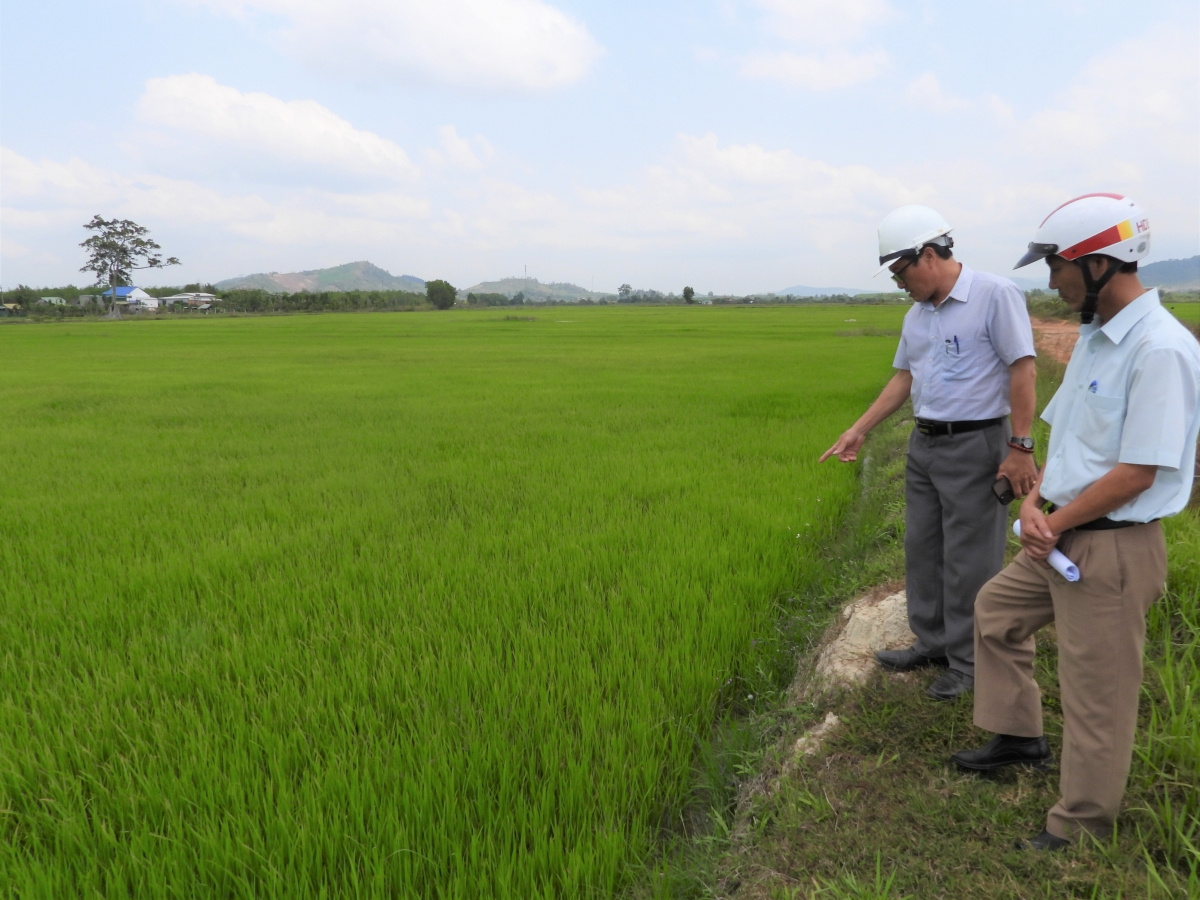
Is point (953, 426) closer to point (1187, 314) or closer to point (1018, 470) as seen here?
point (1018, 470)

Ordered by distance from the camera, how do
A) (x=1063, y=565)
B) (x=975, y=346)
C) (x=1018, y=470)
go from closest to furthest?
(x=1063, y=565) < (x=1018, y=470) < (x=975, y=346)

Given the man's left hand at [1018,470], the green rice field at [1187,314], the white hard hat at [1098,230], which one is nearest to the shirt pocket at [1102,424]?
the white hard hat at [1098,230]

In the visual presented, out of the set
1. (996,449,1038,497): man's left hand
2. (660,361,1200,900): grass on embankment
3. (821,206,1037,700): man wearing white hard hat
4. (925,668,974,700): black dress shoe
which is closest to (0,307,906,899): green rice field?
(660,361,1200,900): grass on embankment

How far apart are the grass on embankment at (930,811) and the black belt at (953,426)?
786mm

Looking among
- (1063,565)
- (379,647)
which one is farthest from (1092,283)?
(379,647)

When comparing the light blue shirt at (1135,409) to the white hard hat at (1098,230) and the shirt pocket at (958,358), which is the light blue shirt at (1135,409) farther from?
the shirt pocket at (958,358)

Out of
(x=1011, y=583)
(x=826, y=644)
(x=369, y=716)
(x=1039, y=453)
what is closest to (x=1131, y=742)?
(x=1011, y=583)

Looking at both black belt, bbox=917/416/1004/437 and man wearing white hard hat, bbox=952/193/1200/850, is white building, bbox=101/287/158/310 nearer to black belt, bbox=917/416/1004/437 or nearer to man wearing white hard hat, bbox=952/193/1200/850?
black belt, bbox=917/416/1004/437

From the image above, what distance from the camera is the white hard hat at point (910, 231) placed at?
2059 mm

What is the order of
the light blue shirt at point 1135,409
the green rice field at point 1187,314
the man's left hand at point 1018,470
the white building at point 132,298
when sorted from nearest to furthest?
the light blue shirt at point 1135,409 < the man's left hand at point 1018,470 < the green rice field at point 1187,314 < the white building at point 132,298

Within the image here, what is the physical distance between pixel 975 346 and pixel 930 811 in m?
1.35

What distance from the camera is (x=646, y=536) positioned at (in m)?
3.72

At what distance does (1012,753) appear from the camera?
175cm

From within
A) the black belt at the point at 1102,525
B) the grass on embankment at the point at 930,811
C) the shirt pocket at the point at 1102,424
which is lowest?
the grass on embankment at the point at 930,811
